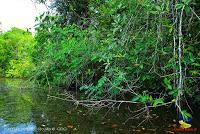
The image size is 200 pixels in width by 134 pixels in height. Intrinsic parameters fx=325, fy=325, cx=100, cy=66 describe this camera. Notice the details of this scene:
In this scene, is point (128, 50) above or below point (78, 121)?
above

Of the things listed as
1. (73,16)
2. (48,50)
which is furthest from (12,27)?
(48,50)

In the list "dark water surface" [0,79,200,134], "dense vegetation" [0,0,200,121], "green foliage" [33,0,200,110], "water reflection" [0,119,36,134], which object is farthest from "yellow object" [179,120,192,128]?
"water reflection" [0,119,36,134]

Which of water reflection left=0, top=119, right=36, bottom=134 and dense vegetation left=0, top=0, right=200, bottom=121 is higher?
dense vegetation left=0, top=0, right=200, bottom=121

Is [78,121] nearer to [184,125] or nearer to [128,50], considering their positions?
[128,50]

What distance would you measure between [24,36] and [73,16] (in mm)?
46702

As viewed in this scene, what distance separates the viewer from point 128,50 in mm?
6199

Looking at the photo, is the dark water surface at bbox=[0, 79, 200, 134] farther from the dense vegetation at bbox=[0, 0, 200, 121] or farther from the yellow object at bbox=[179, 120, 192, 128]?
the dense vegetation at bbox=[0, 0, 200, 121]

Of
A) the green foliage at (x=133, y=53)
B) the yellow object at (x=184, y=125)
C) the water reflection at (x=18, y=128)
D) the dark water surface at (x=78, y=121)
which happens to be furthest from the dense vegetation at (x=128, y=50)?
the water reflection at (x=18, y=128)

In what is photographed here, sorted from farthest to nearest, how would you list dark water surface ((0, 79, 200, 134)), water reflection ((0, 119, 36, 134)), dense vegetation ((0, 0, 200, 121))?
water reflection ((0, 119, 36, 134)), dark water surface ((0, 79, 200, 134)), dense vegetation ((0, 0, 200, 121))

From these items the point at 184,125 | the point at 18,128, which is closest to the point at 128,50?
the point at 184,125

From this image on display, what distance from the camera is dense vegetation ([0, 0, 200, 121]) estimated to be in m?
4.97

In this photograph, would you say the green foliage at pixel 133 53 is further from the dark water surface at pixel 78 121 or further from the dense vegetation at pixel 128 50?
the dark water surface at pixel 78 121

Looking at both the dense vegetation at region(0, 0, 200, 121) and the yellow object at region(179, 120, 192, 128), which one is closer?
the dense vegetation at region(0, 0, 200, 121)

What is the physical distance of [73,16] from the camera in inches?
647
